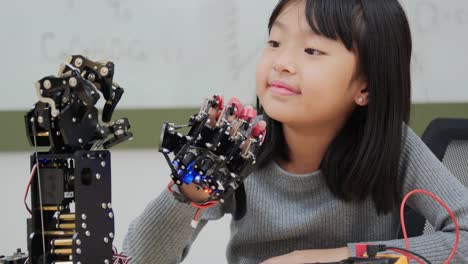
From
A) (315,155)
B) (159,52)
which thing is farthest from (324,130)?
(159,52)

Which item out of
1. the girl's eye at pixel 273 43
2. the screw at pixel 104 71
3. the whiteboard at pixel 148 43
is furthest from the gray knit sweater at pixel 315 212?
the whiteboard at pixel 148 43

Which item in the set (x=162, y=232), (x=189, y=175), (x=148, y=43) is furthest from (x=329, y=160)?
(x=148, y=43)

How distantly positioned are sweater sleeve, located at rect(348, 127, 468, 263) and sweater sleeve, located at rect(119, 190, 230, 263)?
387mm

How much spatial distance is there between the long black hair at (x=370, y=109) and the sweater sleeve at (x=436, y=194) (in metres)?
0.03

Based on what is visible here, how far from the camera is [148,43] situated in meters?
2.55

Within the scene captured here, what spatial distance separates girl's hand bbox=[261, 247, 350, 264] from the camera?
3.79 feet

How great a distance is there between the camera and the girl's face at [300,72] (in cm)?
117

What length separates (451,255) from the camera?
1174mm

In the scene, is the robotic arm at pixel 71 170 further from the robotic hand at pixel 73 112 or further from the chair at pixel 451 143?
the chair at pixel 451 143

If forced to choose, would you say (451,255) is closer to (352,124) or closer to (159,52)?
(352,124)

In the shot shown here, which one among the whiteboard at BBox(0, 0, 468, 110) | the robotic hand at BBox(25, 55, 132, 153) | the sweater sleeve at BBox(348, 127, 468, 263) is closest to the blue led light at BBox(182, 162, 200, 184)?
the robotic hand at BBox(25, 55, 132, 153)

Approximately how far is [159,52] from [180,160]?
169cm

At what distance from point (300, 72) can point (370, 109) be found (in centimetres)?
19

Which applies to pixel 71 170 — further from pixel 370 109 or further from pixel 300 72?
pixel 370 109
